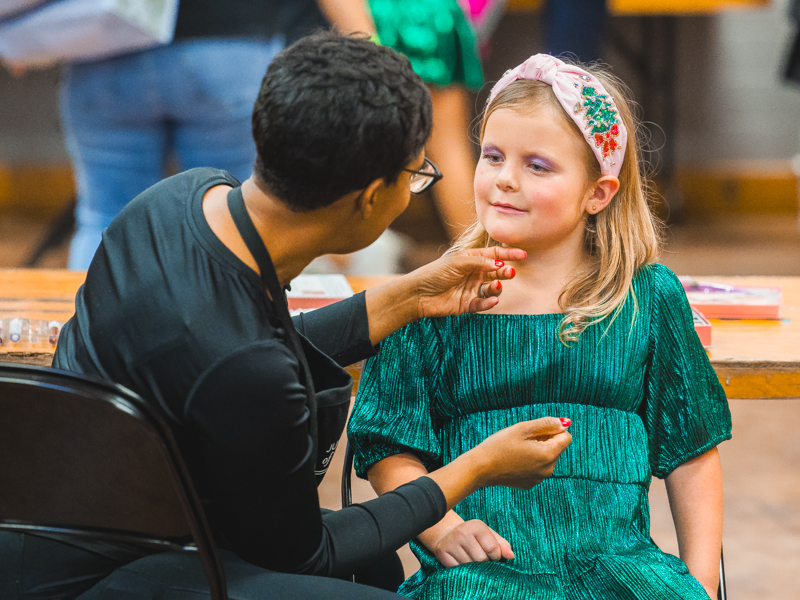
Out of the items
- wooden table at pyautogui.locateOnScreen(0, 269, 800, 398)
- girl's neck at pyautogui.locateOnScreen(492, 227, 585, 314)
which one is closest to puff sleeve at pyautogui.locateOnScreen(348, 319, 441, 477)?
girl's neck at pyautogui.locateOnScreen(492, 227, 585, 314)

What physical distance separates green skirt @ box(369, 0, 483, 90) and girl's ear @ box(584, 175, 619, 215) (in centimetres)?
139

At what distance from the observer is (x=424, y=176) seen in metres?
1.09

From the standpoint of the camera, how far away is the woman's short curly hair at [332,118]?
92 cm

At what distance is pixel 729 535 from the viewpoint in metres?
2.39

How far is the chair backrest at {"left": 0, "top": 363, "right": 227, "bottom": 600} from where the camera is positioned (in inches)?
32.4

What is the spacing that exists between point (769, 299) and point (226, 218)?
117cm

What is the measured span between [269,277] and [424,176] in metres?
0.23

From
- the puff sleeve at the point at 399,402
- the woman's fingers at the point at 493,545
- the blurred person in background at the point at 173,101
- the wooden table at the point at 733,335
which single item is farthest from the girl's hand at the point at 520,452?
the blurred person in background at the point at 173,101

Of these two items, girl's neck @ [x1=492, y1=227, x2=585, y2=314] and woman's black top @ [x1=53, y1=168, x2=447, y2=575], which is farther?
girl's neck @ [x1=492, y1=227, x2=585, y2=314]

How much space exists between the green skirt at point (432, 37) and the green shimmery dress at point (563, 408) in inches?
60.6

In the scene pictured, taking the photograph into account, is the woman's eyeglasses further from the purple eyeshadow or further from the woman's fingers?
the woman's fingers

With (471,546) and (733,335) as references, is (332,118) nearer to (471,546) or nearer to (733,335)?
(471,546)

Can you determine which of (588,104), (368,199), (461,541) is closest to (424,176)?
(368,199)

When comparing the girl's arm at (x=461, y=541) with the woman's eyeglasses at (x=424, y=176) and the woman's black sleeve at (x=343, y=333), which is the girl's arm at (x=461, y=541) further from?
the woman's eyeglasses at (x=424, y=176)
